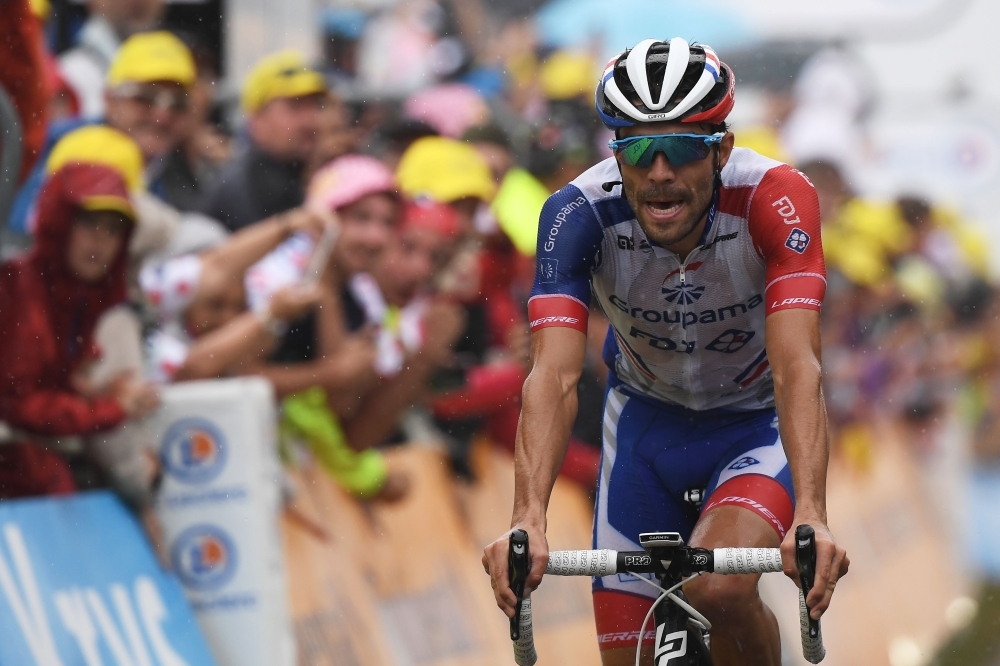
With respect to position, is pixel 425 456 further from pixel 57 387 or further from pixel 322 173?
pixel 57 387

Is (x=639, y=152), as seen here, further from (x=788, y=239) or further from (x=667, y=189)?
(x=788, y=239)

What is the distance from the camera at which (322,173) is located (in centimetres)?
820

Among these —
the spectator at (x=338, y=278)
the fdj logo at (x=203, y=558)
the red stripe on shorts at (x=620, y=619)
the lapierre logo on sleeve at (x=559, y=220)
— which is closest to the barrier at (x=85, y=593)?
the fdj logo at (x=203, y=558)

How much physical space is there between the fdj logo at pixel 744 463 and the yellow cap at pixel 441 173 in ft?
13.4

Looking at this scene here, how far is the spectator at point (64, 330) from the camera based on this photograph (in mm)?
6492

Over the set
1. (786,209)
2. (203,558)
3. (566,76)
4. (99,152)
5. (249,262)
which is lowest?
(203,558)

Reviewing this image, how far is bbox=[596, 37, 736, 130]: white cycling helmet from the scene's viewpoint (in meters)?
4.46

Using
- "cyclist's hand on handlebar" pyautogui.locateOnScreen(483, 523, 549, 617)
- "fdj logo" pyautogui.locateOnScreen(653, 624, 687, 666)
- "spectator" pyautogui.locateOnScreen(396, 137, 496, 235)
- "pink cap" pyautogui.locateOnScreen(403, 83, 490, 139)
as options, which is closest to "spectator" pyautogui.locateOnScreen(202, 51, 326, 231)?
"spectator" pyautogui.locateOnScreen(396, 137, 496, 235)

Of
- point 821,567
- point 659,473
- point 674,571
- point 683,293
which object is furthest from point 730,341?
point 821,567

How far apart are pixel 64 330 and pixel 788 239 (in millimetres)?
3426

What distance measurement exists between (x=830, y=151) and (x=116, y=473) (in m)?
11.2

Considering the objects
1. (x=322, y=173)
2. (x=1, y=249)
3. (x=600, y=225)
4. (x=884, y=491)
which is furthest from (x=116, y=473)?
(x=884, y=491)

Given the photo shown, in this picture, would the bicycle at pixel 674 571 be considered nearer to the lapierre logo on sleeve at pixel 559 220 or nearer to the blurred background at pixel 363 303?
the lapierre logo on sleeve at pixel 559 220

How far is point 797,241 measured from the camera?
4.58m
